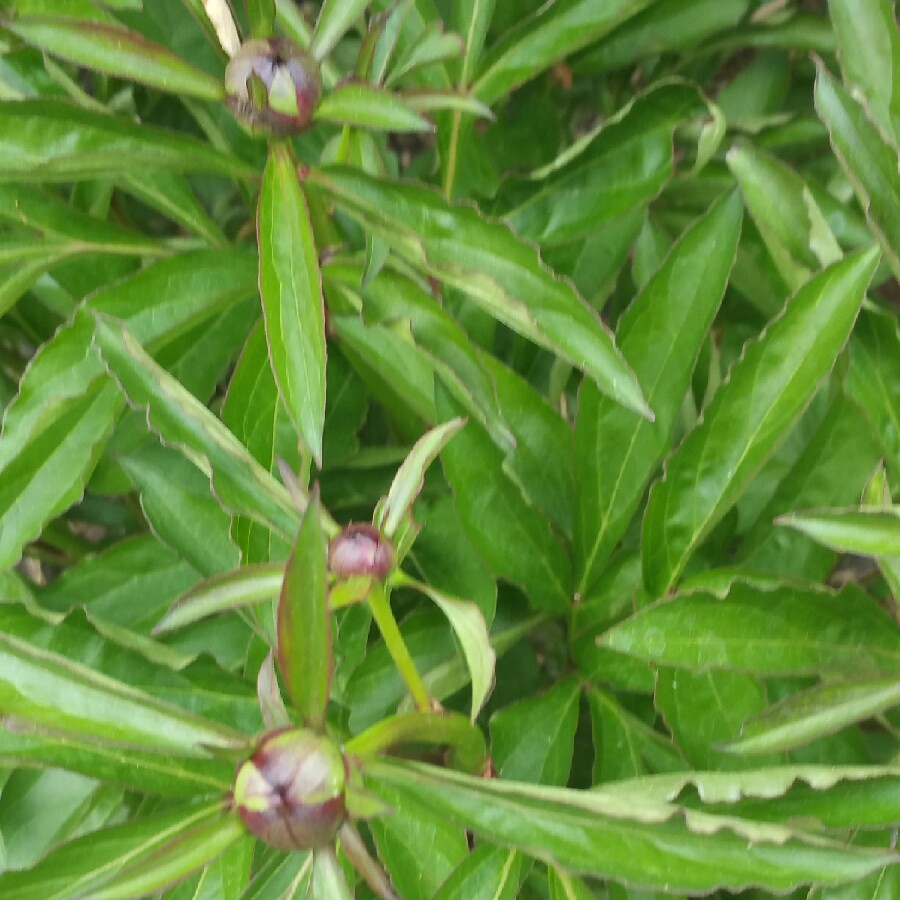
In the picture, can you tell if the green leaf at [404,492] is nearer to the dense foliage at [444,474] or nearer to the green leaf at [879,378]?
the dense foliage at [444,474]

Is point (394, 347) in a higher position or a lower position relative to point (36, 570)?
higher

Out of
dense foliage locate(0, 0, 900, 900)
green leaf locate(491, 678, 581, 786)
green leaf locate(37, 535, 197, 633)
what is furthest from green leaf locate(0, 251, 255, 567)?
green leaf locate(491, 678, 581, 786)

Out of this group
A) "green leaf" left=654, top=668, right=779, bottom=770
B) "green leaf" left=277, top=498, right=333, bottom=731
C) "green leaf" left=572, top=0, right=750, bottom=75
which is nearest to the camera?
"green leaf" left=277, top=498, right=333, bottom=731

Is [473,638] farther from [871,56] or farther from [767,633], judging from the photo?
[871,56]

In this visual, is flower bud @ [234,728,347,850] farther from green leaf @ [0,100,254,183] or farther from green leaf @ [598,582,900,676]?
green leaf @ [0,100,254,183]

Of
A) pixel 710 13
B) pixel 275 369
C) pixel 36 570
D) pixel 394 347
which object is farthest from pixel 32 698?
pixel 710 13

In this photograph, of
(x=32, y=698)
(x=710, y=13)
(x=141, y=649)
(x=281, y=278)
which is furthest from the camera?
(x=710, y=13)

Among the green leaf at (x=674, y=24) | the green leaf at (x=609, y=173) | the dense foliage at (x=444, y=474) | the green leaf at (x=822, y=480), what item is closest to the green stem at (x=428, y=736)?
the dense foliage at (x=444, y=474)

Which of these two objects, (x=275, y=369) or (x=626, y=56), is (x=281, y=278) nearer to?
(x=275, y=369)
